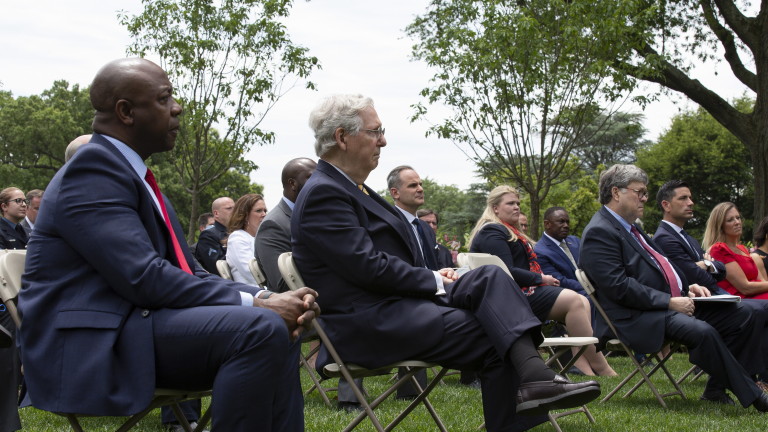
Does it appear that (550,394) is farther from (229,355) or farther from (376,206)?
(229,355)

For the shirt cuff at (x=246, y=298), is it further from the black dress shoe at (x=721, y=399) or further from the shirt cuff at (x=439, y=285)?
the black dress shoe at (x=721, y=399)

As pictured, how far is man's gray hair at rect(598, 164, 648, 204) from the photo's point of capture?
6723 millimetres

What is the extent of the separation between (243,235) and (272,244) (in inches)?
60.1

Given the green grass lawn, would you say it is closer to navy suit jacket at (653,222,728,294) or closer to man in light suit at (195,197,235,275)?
navy suit jacket at (653,222,728,294)

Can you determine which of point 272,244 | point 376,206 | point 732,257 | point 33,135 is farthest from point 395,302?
point 33,135

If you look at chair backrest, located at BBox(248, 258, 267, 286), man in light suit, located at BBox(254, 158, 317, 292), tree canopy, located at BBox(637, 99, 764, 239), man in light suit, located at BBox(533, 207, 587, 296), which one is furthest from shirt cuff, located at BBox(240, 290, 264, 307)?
tree canopy, located at BBox(637, 99, 764, 239)

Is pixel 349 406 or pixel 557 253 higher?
pixel 557 253

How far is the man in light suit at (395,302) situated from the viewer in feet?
12.1

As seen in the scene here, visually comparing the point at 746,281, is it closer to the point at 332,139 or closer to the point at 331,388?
the point at 331,388

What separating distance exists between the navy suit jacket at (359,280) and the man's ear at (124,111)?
3.59 ft

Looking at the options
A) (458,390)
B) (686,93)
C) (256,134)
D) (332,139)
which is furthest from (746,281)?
(686,93)

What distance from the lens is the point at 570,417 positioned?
5.82 meters

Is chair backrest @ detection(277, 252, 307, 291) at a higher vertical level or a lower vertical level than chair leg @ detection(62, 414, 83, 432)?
higher

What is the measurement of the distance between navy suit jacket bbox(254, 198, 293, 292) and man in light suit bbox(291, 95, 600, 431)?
2229 millimetres
